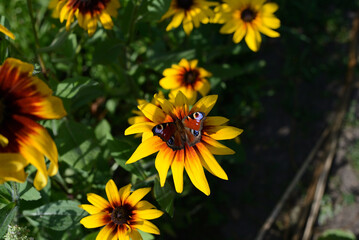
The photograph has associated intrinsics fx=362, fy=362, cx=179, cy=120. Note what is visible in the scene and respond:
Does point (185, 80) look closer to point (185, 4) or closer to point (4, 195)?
point (185, 4)

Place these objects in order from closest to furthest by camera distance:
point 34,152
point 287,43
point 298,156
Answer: point 34,152
point 298,156
point 287,43

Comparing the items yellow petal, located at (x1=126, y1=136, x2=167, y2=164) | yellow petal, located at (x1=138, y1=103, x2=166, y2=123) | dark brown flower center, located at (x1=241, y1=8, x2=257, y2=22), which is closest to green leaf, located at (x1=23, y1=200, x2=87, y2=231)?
yellow petal, located at (x1=126, y1=136, x2=167, y2=164)

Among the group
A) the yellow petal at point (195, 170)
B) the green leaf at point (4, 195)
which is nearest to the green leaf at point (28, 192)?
the green leaf at point (4, 195)

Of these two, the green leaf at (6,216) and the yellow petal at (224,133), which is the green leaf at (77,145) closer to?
the green leaf at (6,216)

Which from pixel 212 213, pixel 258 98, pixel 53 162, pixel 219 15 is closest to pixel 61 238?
pixel 53 162

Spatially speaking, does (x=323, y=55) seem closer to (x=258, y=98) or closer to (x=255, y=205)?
(x=258, y=98)

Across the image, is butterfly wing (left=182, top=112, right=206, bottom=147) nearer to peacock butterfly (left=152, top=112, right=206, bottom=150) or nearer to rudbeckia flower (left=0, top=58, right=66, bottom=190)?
peacock butterfly (left=152, top=112, right=206, bottom=150)
